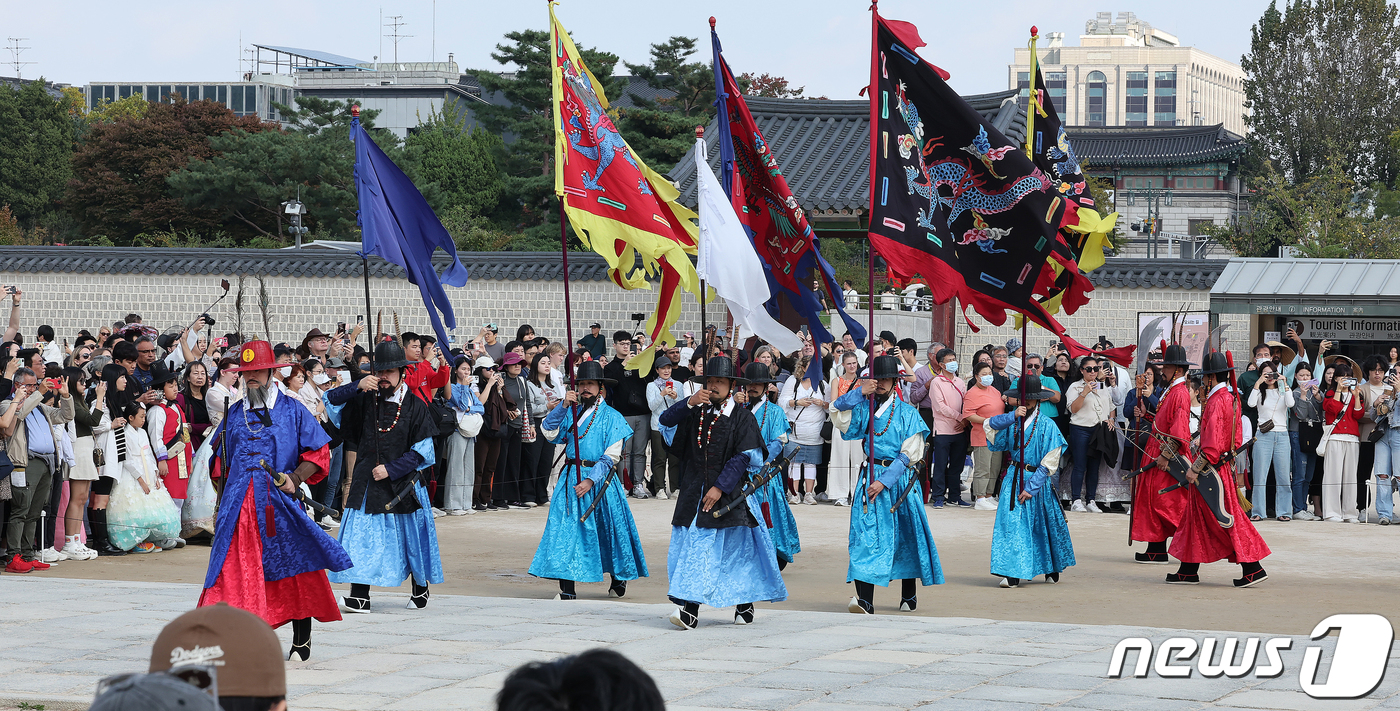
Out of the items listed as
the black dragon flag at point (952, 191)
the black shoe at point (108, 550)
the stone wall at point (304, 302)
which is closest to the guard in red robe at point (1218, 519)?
the black dragon flag at point (952, 191)

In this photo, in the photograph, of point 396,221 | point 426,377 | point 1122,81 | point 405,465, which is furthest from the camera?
point 1122,81

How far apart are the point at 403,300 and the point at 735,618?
13.9 m

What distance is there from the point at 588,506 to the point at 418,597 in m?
1.33

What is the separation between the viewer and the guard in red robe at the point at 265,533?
20.8 feet

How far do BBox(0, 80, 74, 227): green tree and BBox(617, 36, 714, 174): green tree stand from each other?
1699 cm

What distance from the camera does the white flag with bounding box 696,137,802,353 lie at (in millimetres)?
8273

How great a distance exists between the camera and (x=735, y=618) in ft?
25.1

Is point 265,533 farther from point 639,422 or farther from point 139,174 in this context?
point 139,174

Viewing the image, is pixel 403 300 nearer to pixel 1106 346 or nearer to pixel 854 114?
pixel 854 114

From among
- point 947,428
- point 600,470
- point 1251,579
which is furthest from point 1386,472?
point 600,470

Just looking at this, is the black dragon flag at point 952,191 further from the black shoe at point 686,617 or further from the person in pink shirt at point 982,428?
the person in pink shirt at point 982,428

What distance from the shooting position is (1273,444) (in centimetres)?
1306

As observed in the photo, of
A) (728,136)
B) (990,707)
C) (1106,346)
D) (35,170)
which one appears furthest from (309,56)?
(990,707)

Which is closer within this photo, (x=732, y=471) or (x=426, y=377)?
(x=732, y=471)
